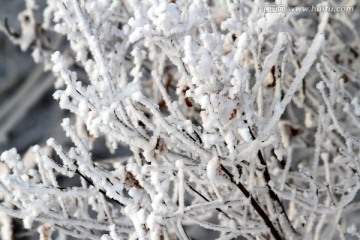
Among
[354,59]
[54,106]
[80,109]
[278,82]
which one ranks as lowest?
[80,109]

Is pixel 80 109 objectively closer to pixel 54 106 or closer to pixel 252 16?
pixel 252 16

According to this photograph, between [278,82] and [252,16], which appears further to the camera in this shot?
[252,16]

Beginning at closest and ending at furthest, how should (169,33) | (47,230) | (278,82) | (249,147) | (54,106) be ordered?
1. (169,33)
2. (249,147)
3. (278,82)
4. (47,230)
5. (54,106)

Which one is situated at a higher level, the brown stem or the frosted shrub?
the frosted shrub

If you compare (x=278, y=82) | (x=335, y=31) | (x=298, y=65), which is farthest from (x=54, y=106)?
(x=278, y=82)

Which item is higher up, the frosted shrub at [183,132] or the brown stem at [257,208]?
the frosted shrub at [183,132]

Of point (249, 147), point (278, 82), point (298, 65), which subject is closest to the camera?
point (249, 147)

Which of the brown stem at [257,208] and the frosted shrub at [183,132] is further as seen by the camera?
the brown stem at [257,208]

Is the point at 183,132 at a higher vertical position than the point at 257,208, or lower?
higher

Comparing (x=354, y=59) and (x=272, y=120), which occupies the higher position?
(x=354, y=59)

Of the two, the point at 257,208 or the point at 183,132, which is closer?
the point at 183,132

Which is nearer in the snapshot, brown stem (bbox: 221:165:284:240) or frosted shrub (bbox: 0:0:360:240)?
frosted shrub (bbox: 0:0:360:240)
